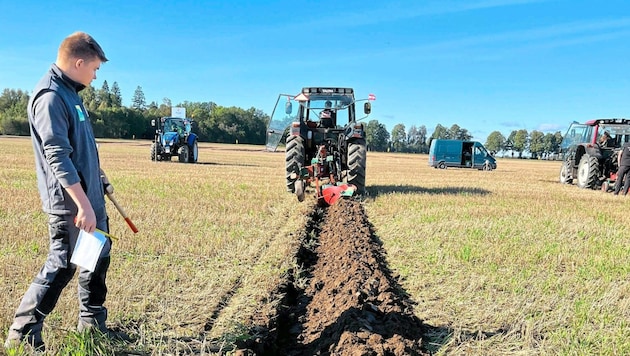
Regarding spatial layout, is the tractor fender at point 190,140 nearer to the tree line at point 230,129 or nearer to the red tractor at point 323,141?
the red tractor at point 323,141

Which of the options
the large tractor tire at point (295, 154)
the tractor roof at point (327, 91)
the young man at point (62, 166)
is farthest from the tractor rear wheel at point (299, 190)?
the young man at point (62, 166)

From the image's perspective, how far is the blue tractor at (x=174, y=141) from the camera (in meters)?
18.3

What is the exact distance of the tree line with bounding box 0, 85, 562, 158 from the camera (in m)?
63.4

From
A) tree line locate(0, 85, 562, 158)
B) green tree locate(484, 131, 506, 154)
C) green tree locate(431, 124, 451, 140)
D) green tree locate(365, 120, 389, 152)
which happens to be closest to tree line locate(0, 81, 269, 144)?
tree line locate(0, 85, 562, 158)

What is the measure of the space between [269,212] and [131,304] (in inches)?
156

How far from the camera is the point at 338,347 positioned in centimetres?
260

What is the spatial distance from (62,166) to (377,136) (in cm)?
7257

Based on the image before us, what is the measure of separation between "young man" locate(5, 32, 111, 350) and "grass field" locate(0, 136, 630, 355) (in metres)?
0.23

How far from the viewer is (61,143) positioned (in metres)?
2.15

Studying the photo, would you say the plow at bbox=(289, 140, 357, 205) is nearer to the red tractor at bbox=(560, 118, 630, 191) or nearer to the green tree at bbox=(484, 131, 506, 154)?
the red tractor at bbox=(560, 118, 630, 191)

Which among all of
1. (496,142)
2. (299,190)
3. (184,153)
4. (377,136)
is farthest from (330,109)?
(496,142)

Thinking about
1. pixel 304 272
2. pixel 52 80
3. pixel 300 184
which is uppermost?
pixel 52 80

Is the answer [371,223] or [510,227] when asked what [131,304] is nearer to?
[371,223]

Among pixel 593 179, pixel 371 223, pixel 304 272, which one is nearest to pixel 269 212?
pixel 371 223
